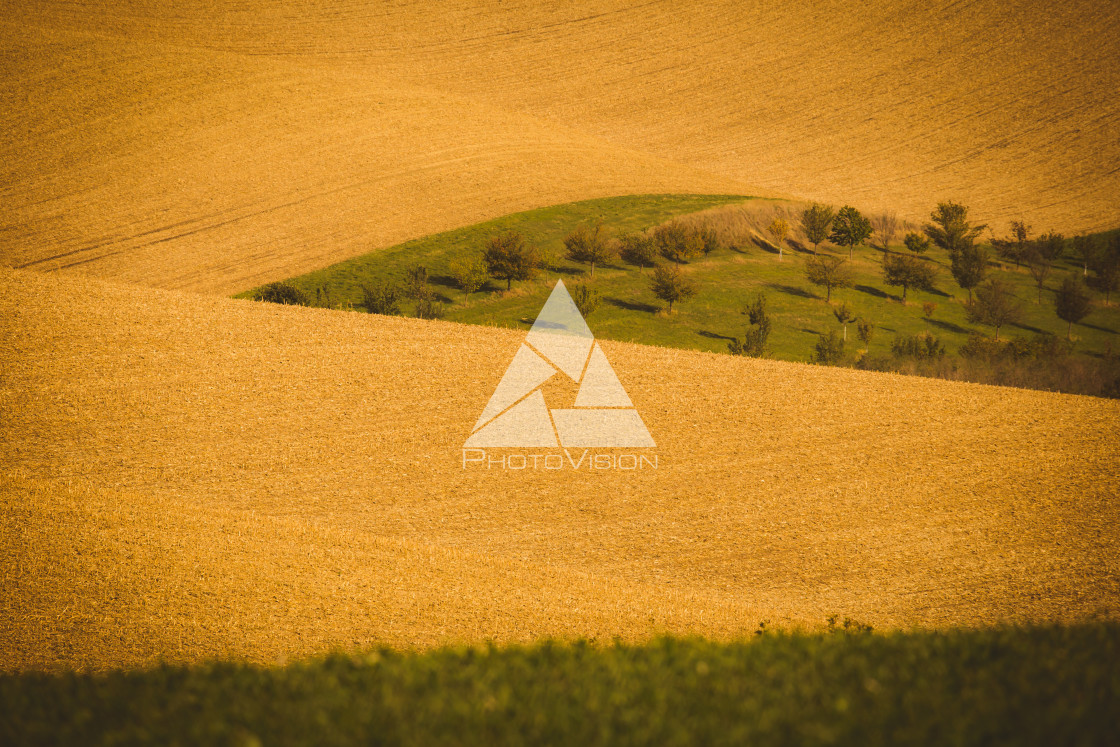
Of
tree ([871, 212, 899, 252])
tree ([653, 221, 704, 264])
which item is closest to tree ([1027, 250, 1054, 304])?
tree ([871, 212, 899, 252])

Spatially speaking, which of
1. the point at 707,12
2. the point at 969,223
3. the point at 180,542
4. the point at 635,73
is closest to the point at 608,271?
the point at 969,223

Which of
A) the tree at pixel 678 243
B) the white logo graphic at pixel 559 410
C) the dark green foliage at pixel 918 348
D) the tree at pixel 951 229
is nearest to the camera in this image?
the white logo graphic at pixel 559 410

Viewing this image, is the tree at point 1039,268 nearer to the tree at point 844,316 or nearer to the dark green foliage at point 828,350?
the tree at point 844,316

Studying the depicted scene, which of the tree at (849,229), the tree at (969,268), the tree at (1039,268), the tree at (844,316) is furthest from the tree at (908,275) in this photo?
the tree at (1039,268)

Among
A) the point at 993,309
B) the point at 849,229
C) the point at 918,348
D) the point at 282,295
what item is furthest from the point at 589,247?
the point at 993,309

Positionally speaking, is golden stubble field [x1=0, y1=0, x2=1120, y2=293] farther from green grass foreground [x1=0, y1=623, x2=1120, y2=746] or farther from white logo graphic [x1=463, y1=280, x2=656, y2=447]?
green grass foreground [x1=0, y1=623, x2=1120, y2=746]
